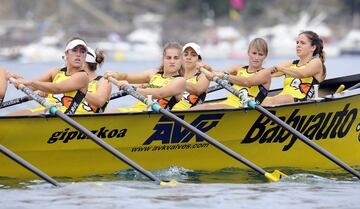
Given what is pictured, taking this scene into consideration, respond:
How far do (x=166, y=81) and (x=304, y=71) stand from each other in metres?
1.84

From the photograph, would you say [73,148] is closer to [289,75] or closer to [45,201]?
[45,201]

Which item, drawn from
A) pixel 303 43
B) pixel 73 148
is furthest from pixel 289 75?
pixel 73 148

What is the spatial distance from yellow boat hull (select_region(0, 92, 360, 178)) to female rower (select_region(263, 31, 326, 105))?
50 centimetres

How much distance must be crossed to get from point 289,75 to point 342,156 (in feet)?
4.23

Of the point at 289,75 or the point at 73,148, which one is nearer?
the point at 73,148

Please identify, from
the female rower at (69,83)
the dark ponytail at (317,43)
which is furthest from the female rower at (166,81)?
the dark ponytail at (317,43)

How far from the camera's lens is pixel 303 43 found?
1719 cm

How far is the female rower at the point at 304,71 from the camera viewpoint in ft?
56.0

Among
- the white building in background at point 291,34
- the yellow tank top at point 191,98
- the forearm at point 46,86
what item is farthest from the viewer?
the white building in background at point 291,34

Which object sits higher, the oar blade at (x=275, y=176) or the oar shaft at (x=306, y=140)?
the oar shaft at (x=306, y=140)

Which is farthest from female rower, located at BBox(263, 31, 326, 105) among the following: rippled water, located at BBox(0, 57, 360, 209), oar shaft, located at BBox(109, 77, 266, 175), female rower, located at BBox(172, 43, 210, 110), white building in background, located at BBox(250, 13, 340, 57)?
white building in background, located at BBox(250, 13, 340, 57)

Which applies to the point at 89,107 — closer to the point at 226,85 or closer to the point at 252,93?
the point at 226,85

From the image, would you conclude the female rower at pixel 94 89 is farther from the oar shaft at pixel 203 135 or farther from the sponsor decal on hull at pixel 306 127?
the sponsor decal on hull at pixel 306 127

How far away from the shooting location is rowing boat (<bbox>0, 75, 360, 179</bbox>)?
15680 mm
